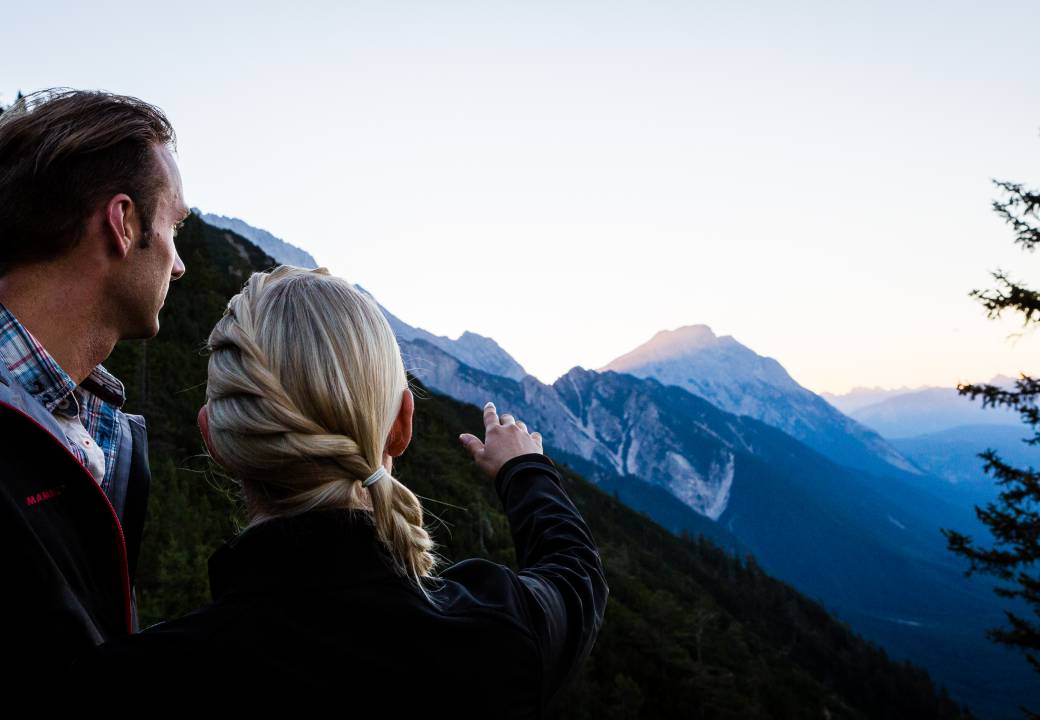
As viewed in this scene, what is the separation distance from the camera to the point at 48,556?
4.38ft

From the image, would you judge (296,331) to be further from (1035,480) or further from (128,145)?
(1035,480)

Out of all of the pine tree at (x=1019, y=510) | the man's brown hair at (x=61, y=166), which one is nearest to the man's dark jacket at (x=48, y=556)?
the man's brown hair at (x=61, y=166)

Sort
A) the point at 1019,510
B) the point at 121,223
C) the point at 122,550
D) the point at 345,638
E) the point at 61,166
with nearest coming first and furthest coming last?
the point at 345,638 → the point at 122,550 → the point at 61,166 → the point at 121,223 → the point at 1019,510

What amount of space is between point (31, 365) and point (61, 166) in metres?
0.55

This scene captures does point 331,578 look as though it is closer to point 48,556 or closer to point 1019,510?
point 48,556

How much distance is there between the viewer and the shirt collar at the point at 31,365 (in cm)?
169

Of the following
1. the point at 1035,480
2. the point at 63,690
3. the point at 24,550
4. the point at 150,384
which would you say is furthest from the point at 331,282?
the point at 150,384

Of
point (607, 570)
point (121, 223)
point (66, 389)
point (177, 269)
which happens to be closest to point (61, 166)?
point (121, 223)

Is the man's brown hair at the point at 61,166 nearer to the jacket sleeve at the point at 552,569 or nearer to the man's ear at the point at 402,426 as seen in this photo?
the man's ear at the point at 402,426

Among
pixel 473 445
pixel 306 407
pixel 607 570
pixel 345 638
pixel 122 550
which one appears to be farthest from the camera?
pixel 607 570

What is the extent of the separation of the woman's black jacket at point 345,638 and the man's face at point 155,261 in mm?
940

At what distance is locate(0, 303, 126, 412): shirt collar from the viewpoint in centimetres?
169

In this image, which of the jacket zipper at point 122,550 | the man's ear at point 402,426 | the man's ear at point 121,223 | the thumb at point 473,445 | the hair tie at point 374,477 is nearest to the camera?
the hair tie at point 374,477

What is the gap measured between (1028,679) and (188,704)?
215 m
